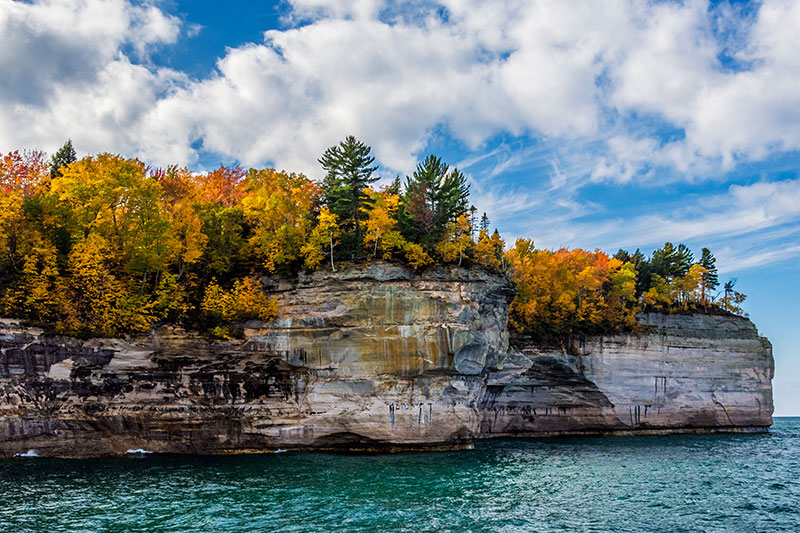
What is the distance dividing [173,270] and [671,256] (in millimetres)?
63095

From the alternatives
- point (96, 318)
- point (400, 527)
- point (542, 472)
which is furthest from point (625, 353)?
point (96, 318)

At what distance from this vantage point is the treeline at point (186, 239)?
34594 millimetres

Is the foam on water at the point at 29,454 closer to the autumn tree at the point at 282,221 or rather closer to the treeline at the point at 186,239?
the treeline at the point at 186,239

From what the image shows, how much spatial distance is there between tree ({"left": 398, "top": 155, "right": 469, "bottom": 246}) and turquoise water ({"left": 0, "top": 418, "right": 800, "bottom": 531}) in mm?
16632

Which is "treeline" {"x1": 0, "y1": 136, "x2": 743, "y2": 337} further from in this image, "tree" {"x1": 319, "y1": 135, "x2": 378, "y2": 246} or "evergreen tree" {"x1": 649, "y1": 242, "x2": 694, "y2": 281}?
"evergreen tree" {"x1": 649, "y1": 242, "x2": 694, "y2": 281}

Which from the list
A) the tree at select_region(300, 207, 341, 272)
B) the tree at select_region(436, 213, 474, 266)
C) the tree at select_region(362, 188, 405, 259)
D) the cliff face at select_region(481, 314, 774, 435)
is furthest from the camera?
the cliff face at select_region(481, 314, 774, 435)

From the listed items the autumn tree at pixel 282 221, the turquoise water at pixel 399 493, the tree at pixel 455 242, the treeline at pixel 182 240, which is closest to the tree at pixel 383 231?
the treeline at pixel 182 240

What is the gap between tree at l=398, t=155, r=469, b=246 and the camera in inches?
1657

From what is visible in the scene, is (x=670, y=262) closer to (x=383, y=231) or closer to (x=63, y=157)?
(x=383, y=231)

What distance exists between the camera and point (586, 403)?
5512 cm

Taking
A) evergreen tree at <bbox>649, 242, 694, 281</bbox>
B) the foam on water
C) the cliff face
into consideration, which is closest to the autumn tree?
the foam on water

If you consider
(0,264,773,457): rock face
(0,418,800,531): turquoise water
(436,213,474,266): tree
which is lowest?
(0,418,800,531): turquoise water

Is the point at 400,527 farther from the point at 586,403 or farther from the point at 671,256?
the point at 671,256

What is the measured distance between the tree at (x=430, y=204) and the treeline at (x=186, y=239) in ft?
0.31
